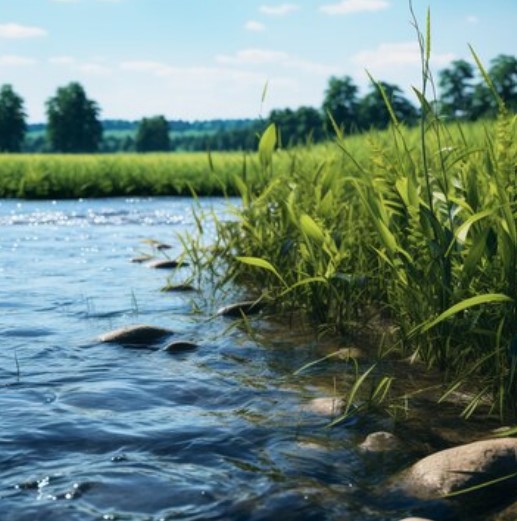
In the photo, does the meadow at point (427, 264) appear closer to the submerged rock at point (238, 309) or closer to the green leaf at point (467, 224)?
the green leaf at point (467, 224)

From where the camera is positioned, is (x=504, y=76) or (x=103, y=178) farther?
(x=504, y=76)

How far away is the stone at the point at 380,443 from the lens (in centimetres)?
241

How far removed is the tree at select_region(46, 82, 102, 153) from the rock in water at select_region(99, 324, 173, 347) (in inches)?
2200

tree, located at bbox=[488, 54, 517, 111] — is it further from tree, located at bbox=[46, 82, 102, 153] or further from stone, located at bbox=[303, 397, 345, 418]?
stone, located at bbox=[303, 397, 345, 418]

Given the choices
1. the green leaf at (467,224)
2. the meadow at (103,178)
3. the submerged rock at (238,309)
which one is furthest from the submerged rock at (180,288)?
the meadow at (103,178)

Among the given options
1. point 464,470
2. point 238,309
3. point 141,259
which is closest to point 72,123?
point 141,259

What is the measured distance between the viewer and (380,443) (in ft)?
7.99

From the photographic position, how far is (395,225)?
313 cm

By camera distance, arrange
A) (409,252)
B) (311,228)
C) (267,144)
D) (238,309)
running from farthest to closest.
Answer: (267,144)
(238,309)
(311,228)
(409,252)

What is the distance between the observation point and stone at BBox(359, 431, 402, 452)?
2.41m

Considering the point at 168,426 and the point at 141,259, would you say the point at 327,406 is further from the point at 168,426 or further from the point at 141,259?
the point at 141,259

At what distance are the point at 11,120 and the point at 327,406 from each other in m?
56.1

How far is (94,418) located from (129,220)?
312 inches

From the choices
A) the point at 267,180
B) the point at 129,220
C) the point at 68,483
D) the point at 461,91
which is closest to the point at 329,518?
the point at 68,483
